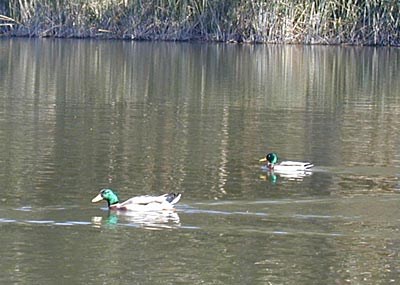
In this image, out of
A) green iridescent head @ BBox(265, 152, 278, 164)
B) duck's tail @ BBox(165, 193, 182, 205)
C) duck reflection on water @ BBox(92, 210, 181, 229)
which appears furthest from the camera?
green iridescent head @ BBox(265, 152, 278, 164)

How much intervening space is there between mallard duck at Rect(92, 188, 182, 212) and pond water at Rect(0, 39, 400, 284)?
0.32 feet

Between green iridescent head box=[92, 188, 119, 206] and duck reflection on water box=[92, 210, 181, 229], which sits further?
green iridescent head box=[92, 188, 119, 206]

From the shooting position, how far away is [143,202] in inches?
523

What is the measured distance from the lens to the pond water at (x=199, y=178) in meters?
11.2

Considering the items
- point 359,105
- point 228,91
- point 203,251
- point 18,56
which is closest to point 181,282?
point 203,251

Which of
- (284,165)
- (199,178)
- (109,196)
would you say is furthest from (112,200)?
(284,165)

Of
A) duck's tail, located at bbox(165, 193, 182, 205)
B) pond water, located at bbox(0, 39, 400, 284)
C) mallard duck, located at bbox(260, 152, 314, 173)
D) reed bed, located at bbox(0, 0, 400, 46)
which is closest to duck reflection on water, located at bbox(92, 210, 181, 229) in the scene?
pond water, located at bbox(0, 39, 400, 284)

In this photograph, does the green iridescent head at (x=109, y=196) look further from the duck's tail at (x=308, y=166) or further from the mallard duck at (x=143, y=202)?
the duck's tail at (x=308, y=166)

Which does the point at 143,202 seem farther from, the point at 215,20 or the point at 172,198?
the point at 215,20

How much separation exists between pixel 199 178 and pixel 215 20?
29.8 metres

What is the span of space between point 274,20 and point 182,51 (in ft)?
14.6

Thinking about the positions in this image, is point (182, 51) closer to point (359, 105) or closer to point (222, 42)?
point (222, 42)

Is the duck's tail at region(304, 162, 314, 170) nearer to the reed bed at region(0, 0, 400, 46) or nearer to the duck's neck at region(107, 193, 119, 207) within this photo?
the duck's neck at region(107, 193, 119, 207)

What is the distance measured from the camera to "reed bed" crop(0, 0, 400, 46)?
43.4 m
